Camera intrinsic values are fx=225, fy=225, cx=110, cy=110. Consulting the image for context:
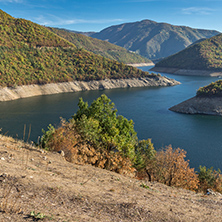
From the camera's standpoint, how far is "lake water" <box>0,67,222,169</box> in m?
62.4

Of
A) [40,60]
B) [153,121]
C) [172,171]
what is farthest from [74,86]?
[172,171]

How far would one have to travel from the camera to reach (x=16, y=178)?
44.0ft

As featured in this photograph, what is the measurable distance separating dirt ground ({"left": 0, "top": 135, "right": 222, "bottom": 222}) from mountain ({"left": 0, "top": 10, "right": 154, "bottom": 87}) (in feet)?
384

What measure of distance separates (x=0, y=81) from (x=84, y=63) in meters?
80.5

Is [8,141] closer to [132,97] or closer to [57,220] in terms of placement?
[57,220]

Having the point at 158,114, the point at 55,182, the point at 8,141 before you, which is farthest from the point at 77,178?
the point at 158,114

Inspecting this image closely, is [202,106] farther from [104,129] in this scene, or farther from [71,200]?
[71,200]

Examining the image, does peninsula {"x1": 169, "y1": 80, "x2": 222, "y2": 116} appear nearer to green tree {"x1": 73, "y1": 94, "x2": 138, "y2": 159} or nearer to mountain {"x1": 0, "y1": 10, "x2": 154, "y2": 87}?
green tree {"x1": 73, "y1": 94, "x2": 138, "y2": 159}

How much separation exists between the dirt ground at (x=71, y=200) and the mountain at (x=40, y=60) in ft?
384

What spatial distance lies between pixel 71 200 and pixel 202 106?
10262cm

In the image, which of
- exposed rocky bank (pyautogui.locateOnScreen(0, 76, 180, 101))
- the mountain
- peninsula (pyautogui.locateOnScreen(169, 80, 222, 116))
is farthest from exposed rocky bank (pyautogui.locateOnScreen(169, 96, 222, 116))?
the mountain

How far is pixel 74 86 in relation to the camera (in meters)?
158

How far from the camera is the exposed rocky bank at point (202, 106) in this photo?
334 ft

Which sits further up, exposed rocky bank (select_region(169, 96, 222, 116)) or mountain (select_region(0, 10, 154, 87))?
mountain (select_region(0, 10, 154, 87))
